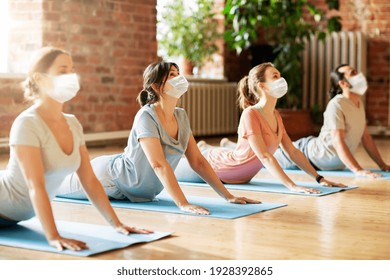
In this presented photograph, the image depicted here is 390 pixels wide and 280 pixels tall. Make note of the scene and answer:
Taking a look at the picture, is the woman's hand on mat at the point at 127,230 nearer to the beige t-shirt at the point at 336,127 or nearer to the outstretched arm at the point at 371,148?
the beige t-shirt at the point at 336,127

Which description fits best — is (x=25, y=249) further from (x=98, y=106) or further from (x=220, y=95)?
(x=220, y=95)

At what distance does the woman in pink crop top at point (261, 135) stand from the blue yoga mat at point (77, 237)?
1.46m

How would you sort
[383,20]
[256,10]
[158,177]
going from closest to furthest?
[158,177] < [256,10] < [383,20]

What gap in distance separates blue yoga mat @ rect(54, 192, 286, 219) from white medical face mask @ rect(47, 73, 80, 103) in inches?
40.9

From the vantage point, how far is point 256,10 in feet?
27.4

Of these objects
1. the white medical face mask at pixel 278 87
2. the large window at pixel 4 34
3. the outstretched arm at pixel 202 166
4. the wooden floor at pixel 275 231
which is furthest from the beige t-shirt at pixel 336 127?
the large window at pixel 4 34

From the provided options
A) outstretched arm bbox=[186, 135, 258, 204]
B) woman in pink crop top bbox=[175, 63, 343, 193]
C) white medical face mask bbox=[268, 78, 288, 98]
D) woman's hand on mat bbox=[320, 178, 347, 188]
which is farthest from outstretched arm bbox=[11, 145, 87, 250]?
woman's hand on mat bbox=[320, 178, 347, 188]

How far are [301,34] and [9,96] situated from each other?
3.48 metres

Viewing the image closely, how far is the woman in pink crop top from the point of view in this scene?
4.40 metres

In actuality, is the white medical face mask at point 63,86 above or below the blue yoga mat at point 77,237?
above

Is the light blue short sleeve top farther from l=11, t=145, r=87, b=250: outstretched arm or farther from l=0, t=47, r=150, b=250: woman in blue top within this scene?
l=11, t=145, r=87, b=250: outstretched arm

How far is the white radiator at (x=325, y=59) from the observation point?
9.03 meters

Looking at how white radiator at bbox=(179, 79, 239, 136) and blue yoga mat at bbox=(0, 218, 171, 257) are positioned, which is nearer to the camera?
blue yoga mat at bbox=(0, 218, 171, 257)
